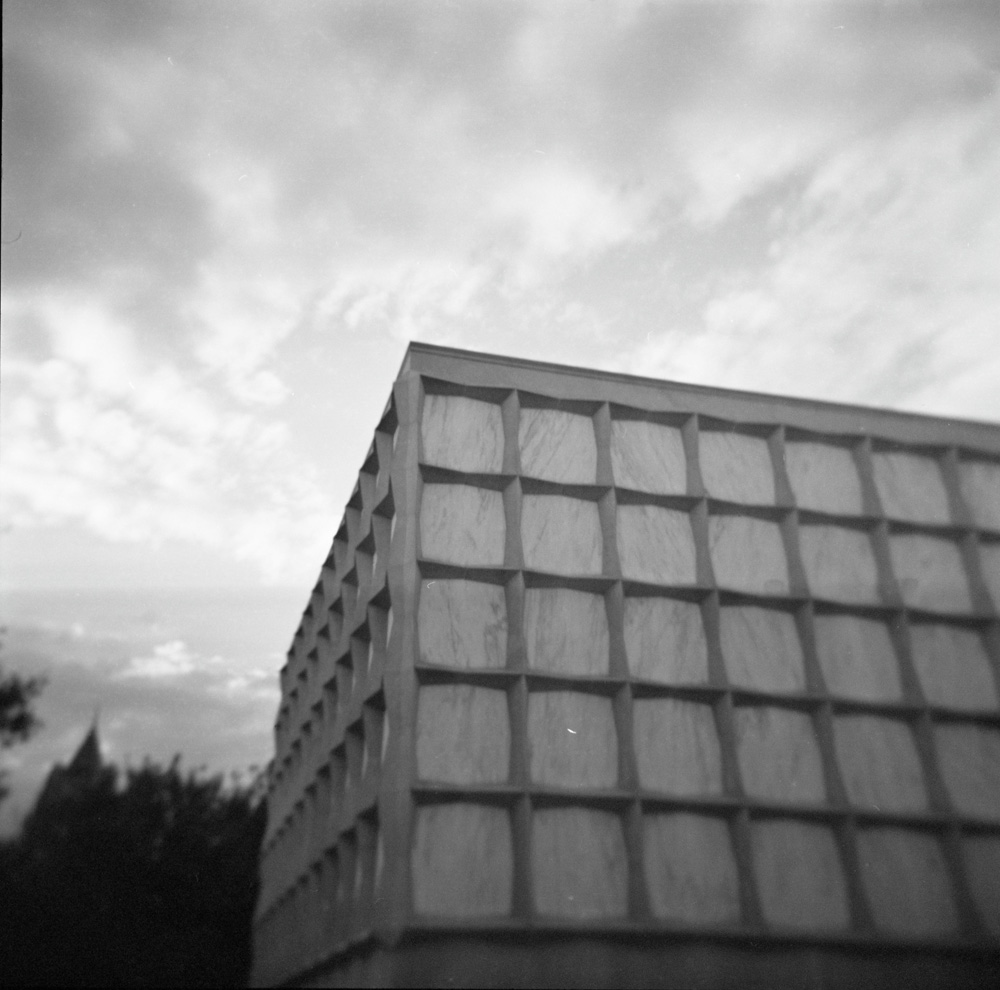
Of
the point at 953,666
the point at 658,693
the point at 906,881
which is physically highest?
the point at 953,666

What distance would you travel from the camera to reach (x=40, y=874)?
16.0 m

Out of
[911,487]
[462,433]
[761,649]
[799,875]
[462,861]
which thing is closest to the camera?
[462,861]

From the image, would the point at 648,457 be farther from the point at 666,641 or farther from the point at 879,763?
the point at 879,763

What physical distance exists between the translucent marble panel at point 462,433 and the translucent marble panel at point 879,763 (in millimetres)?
3201

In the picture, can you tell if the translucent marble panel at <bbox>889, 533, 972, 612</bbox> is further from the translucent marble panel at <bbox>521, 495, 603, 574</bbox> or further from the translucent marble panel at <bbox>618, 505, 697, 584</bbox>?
the translucent marble panel at <bbox>521, 495, 603, 574</bbox>

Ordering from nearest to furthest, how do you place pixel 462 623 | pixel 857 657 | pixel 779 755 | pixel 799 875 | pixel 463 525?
pixel 799 875 < pixel 462 623 < pixel 779 755 < pixel 463 525 < pixel 857 657

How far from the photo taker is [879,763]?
561 centimetres

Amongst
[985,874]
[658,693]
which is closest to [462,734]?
[658,693]

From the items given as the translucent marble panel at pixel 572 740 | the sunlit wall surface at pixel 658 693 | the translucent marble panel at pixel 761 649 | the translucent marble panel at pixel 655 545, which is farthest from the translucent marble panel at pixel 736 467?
the translucent marble panel at pixel 572 740

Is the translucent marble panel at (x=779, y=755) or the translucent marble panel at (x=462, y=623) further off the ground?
the translucent marble panel at (x=462, y=623)

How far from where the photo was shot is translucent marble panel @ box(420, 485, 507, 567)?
5586 millimetres

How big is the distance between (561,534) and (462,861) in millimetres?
2332

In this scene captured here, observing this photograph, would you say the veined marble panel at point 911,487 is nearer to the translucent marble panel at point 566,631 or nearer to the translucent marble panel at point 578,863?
the translucent marble panel at point 566,631

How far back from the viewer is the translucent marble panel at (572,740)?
503 centimetres
